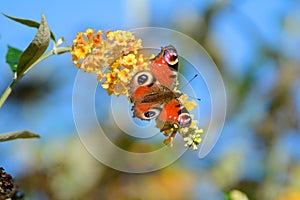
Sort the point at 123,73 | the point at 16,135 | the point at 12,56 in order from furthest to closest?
1. the point at 12,56
2. the point at 123,73
3. the point at 16,135

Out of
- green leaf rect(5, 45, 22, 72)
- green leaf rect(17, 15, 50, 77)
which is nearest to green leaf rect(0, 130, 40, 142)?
green leaf rect(17, 15, 50, 77)

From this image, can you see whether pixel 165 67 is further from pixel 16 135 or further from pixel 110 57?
pixel 16 135

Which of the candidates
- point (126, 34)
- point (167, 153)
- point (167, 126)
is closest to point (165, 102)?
point (167, 126)

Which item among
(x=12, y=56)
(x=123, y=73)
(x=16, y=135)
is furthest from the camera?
(x=12, y=56)

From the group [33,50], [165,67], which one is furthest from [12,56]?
[165,67]

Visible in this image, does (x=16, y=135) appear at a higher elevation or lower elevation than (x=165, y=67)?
lower

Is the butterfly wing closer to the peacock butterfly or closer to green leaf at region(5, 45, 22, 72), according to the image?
the peacock butterfly
